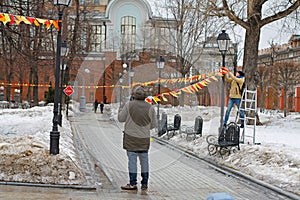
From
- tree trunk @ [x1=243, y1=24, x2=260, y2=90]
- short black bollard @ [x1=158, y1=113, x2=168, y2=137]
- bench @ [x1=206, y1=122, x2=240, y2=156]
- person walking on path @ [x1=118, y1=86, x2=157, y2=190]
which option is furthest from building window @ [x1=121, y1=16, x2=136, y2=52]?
person walking on path @ [x1=118, y1=86, x2=157, y2=190]

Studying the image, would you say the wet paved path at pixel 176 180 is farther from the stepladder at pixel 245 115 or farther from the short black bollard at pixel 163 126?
the short black bollard at pixel 163 126

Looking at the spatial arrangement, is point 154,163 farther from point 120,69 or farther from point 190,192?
point 120,69

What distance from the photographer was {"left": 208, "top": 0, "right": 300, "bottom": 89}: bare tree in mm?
22000

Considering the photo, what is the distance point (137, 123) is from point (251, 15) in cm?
1489

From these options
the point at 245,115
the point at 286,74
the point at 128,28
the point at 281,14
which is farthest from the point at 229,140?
the point at 128,28

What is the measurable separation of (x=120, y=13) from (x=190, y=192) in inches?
2613

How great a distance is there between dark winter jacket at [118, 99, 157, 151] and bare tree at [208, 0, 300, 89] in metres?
14.5

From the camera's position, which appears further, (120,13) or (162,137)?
(120,13)

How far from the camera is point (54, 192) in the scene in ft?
27.3

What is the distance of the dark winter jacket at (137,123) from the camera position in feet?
27.6

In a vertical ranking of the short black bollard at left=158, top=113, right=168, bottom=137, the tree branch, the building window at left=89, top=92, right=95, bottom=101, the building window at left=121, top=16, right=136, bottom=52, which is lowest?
the short black bollard at left=158, top=113, right=168, bottom=137

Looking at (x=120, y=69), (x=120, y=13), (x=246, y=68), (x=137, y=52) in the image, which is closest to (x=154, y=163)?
(x=246, y=68)

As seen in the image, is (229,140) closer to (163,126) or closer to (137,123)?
(137,123)

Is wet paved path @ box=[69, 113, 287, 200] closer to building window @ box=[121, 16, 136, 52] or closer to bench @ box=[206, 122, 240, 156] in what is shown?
bench @ box=[206, 122, 240, 156]
